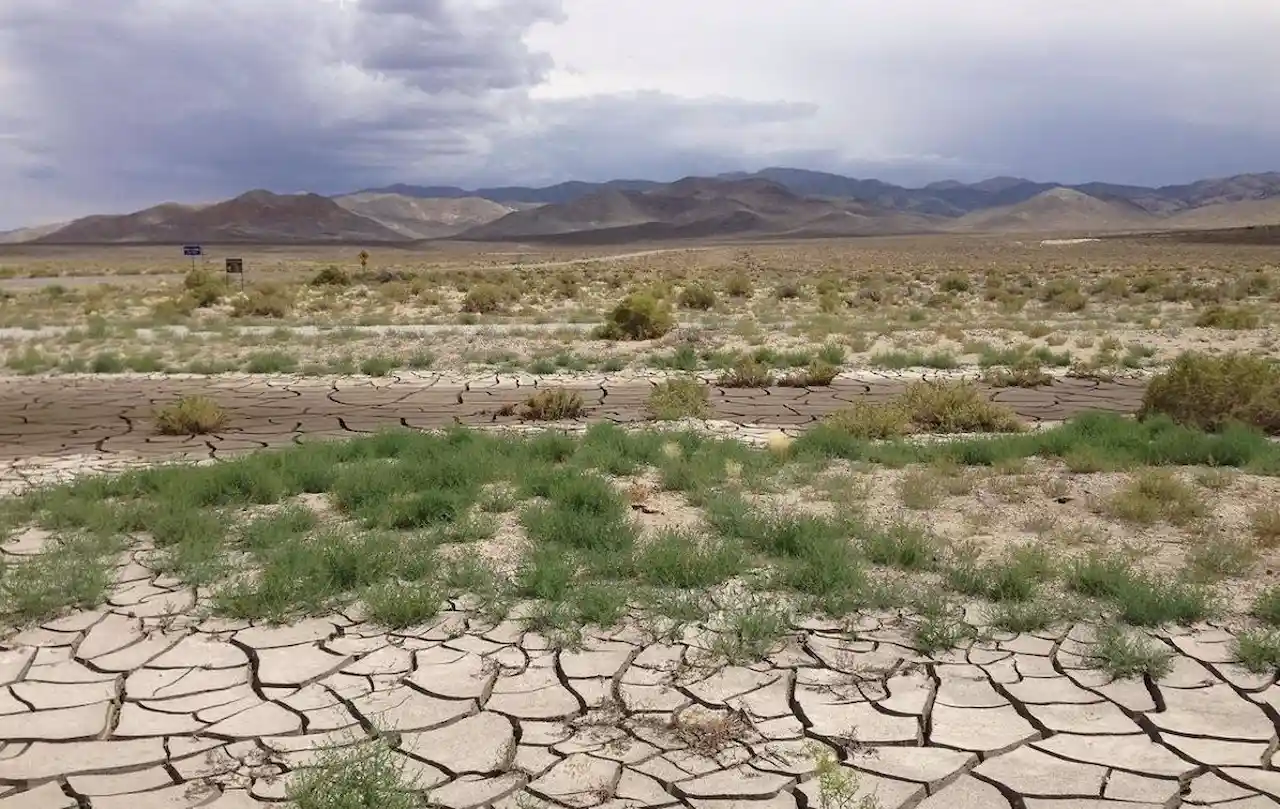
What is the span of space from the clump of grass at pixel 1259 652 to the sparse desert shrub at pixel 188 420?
10.9m

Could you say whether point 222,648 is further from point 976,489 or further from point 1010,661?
point 976,489

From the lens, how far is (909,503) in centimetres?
927

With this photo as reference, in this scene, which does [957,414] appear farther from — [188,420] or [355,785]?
[355,785]

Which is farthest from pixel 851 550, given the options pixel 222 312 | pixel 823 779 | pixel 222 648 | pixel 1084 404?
pixel 222 312

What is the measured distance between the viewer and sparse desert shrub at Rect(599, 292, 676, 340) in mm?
24094

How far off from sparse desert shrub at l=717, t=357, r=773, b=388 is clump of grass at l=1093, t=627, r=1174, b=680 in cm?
1097

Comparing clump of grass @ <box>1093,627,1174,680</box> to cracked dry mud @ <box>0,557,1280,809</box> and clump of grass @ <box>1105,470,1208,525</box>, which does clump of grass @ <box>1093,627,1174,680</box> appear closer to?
cracked dry mud @ <box>0,557,1280,809</box>

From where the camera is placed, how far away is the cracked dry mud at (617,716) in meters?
4.89

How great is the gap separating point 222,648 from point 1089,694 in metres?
4.66

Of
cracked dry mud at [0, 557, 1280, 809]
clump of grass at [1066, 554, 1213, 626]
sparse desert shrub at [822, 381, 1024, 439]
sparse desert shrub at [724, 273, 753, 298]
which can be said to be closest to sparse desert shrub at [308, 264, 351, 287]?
sparse desert shrub at [724, 273, 753, 298]

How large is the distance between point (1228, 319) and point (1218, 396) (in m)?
15.1

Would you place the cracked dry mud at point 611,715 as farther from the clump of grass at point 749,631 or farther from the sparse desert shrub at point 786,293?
the sparse desert shrub at point 786,293

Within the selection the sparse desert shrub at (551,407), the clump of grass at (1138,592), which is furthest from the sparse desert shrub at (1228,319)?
the clump of grass at (1138,592)

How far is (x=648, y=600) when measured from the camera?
22.7ft
